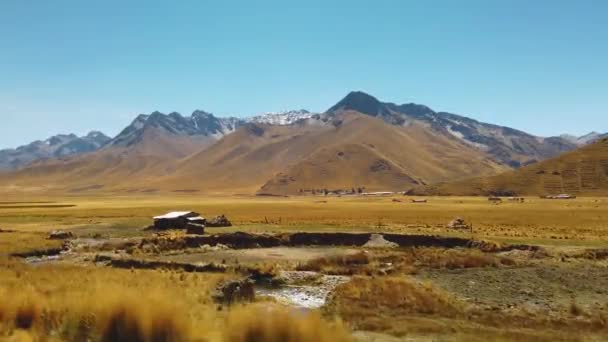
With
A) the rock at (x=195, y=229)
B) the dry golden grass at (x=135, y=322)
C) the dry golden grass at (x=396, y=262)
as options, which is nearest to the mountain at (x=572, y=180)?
the rock at (x=195, y=229)

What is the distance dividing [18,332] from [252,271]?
65.4ft

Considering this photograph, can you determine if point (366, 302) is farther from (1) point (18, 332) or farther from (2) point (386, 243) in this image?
(2) point (386, 243)

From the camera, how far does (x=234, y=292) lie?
25203 mm

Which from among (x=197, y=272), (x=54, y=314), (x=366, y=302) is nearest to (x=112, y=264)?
(x=197, y=272)

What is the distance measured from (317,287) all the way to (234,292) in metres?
5.97

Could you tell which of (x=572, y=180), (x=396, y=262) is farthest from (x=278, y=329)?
(x=572, y=180)

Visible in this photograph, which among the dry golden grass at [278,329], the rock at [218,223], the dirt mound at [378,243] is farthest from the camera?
the rock at [218,223]

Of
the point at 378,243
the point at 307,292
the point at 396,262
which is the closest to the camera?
the point at 307,292

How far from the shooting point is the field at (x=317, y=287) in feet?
44.9

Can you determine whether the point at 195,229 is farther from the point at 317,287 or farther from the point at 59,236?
the point at 317,287

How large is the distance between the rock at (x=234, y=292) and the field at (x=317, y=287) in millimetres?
562

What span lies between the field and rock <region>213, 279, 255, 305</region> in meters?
0.56

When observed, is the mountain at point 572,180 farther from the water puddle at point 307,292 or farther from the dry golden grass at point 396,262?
the water puddle at point 307,292

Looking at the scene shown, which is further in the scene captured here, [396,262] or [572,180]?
[572,180]
